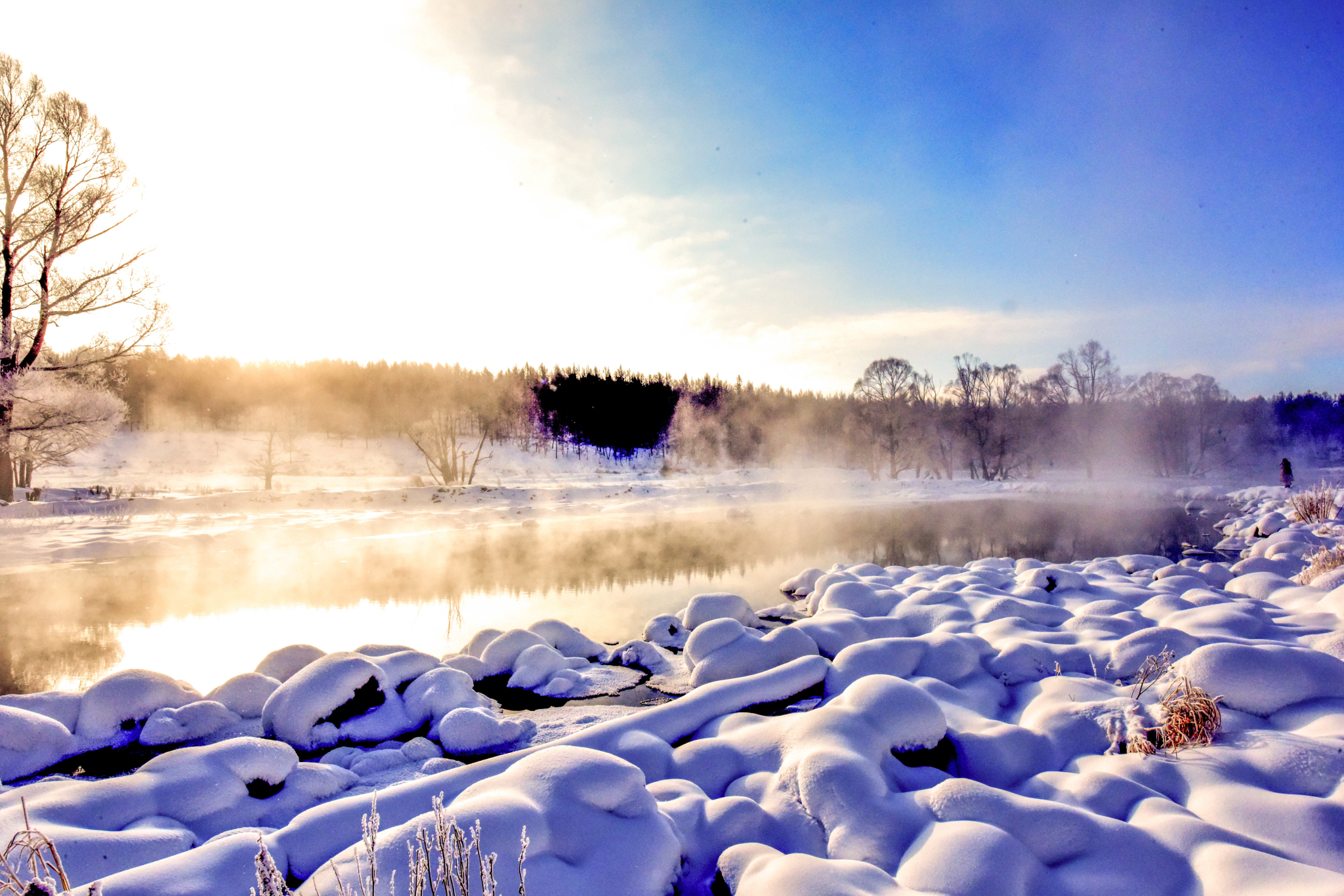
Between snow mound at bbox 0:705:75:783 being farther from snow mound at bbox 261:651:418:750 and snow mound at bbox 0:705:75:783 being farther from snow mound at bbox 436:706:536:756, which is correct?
snow mound at bbox 436:706:536:756

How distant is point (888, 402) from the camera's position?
34156 mm

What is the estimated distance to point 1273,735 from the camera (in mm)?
2678

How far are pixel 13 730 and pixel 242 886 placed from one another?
2777 mm

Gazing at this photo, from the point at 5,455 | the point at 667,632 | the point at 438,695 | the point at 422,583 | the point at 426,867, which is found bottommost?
the point at 422,583

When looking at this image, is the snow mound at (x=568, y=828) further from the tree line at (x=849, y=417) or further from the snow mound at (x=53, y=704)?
the tree line at (x=849, y=417)

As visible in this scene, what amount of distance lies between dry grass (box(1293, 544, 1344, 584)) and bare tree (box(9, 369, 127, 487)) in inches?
773

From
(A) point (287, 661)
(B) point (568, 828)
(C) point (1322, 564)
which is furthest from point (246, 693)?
(C) point (1322, 564)

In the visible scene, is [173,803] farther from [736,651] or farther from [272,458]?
[272,458]

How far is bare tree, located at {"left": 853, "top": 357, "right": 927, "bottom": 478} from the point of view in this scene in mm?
34062

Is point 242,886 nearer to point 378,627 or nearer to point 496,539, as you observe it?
point 378,627

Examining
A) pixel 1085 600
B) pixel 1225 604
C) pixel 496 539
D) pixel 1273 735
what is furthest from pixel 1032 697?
pixel 496 539

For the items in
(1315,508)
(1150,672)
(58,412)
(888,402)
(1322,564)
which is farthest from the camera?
(888,402)

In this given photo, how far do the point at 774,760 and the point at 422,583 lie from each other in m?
6.76

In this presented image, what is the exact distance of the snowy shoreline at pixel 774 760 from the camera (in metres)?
1.98
